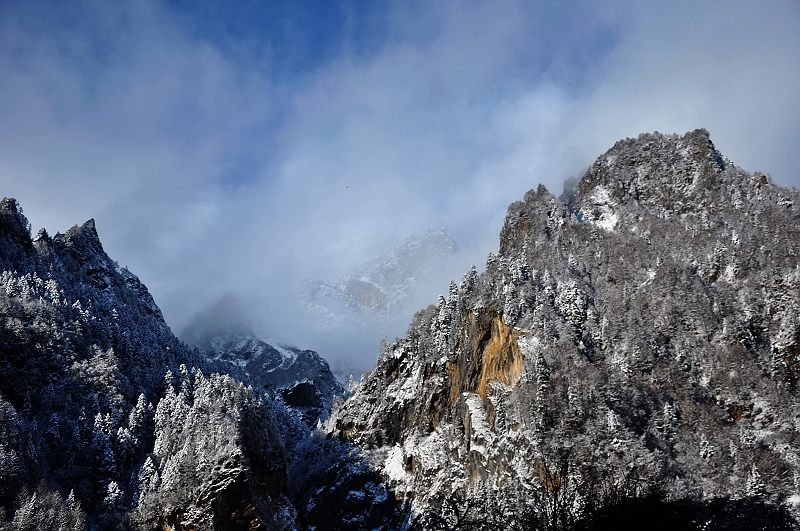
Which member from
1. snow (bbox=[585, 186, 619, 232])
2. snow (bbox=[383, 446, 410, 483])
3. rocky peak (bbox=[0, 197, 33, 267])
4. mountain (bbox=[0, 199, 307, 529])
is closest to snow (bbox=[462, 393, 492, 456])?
snow (bbox=[383, 446, 410, 483])

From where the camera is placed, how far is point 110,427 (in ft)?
373

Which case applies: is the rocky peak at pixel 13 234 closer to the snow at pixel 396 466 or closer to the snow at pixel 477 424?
the snow at pixel 396 466

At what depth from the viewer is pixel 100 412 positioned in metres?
118

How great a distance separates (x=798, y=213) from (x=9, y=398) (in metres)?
142

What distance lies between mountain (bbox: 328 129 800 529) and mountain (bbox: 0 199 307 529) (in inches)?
1010

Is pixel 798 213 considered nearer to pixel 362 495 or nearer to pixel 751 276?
pixel 751 276

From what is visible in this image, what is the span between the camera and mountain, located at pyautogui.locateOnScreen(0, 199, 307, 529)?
302 ft

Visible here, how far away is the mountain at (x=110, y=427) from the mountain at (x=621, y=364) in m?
25.7

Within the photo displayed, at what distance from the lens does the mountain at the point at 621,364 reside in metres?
71.1

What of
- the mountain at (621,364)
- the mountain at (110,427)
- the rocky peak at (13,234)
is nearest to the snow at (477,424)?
the mountain at (621,364)

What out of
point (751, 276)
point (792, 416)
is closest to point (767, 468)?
point (792, 416)

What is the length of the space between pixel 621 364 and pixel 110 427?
90272 mm

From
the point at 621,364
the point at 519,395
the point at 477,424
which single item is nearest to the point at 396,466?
the point at 477,424

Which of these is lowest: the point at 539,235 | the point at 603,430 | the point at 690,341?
the point at 603,430
